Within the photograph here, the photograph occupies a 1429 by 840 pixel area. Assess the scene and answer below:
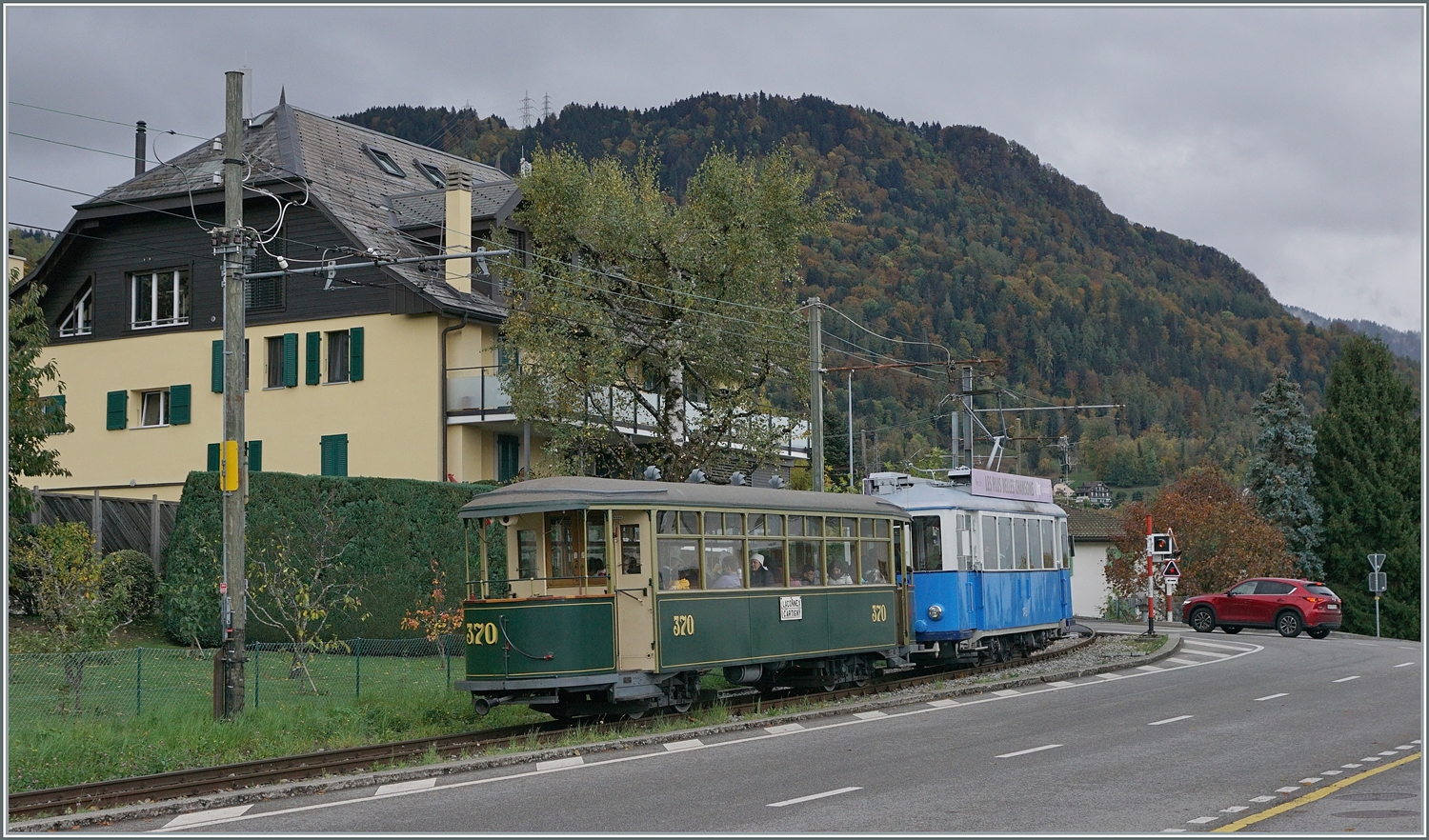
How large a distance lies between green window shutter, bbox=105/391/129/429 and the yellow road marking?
105ft

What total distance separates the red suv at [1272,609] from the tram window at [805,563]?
19.0 meters

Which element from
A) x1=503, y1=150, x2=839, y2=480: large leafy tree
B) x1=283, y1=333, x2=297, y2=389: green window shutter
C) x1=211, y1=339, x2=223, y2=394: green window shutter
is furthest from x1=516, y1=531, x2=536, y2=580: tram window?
x1=211, y1=339, x2=223, y2=394: green window shutter

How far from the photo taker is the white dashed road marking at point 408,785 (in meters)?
13.2

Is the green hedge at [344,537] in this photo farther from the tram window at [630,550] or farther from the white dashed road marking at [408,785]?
the white dashed road marking at [408,785]

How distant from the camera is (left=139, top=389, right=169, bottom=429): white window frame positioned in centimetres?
3866

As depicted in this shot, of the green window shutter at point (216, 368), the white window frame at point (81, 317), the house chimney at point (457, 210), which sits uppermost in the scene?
the house chimney at point (457, 210)

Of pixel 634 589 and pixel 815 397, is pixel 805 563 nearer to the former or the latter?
pixel 634 589

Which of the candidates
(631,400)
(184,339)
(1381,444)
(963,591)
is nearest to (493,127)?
(1381,444)

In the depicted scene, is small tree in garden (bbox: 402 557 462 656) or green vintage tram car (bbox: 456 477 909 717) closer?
green vintage tram car (bbox: 456 477 909 717)

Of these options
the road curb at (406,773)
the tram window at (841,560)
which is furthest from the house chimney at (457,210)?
the road curb at (406,773)

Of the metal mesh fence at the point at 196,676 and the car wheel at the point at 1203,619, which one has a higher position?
the metal mesh fence at the point at 196,676

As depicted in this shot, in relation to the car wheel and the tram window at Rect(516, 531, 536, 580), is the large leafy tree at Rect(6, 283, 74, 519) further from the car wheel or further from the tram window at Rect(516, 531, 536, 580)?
the car wheel

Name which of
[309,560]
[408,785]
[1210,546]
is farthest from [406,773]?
[1210,546]

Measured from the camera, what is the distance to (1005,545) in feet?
87.4
